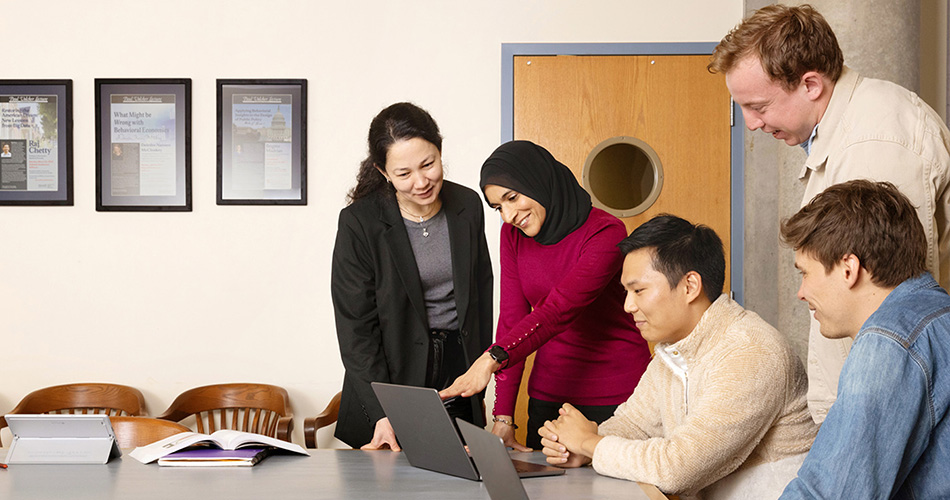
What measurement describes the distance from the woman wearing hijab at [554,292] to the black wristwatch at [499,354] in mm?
24

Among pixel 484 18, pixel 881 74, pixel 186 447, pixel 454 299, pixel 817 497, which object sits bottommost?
pixel 186 447

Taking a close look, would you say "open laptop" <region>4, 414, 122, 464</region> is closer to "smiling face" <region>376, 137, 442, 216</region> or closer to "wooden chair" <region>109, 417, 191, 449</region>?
"wooden chair" <region>109, 417, 191, 449</region>

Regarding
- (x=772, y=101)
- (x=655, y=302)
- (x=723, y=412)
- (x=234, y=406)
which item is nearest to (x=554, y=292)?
(x=655, y=302)

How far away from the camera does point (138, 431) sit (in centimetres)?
219

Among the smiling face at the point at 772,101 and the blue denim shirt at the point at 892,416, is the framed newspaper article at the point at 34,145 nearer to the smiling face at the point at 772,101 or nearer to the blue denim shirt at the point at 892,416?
the smiling face at the point at 772,101

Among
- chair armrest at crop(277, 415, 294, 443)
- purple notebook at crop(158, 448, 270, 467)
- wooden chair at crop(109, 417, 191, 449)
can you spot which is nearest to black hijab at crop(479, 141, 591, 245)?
purple notebook at crop(158, 448, 270, 467)

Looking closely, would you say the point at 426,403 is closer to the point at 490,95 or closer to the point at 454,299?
the point at 454,299

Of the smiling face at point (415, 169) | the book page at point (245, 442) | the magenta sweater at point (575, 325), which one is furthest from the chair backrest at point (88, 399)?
the magenta sweater at point (575, 325)

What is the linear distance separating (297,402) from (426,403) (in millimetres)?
1990

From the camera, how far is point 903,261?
1.16m

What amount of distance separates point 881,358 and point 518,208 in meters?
1.07

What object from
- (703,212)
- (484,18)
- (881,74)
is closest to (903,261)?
(881,74)

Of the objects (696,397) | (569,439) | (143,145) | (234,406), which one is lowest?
(234,406)

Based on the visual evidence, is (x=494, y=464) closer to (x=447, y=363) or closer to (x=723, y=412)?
(x=723, y=412)
